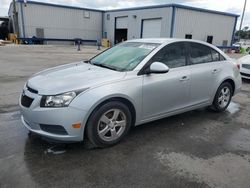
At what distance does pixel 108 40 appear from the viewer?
31125 millimetres

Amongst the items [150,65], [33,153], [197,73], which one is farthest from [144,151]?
[197,73]

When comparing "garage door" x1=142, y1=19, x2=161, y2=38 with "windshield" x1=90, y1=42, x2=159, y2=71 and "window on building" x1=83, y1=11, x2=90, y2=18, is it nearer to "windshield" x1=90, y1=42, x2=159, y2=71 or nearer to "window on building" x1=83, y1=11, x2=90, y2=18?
"window on building" x1=83, y1=11, x2=90, y2=18

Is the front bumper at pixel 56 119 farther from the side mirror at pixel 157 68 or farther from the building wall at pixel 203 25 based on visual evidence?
the building wall at pixel 203 25

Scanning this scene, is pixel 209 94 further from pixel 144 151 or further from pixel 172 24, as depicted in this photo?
pixel 172 24

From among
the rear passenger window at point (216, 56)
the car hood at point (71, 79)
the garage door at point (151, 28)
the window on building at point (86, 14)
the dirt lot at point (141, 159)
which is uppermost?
the window on building at point (86, 14)

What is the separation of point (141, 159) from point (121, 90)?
99cm

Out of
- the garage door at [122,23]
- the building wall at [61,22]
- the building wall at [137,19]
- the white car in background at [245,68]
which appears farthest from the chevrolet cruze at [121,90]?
the building wall at [61,22]

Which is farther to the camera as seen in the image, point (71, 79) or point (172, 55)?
point (172, 55)

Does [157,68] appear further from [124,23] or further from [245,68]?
[124,23]

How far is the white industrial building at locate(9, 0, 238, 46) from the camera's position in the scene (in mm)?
24266

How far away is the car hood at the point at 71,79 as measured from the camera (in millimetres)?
2850

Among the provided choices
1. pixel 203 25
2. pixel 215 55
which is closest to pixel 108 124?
pixel 215 55

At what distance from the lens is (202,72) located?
161 inches

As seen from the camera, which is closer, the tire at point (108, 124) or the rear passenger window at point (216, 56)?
the tire at point (108, 124)
